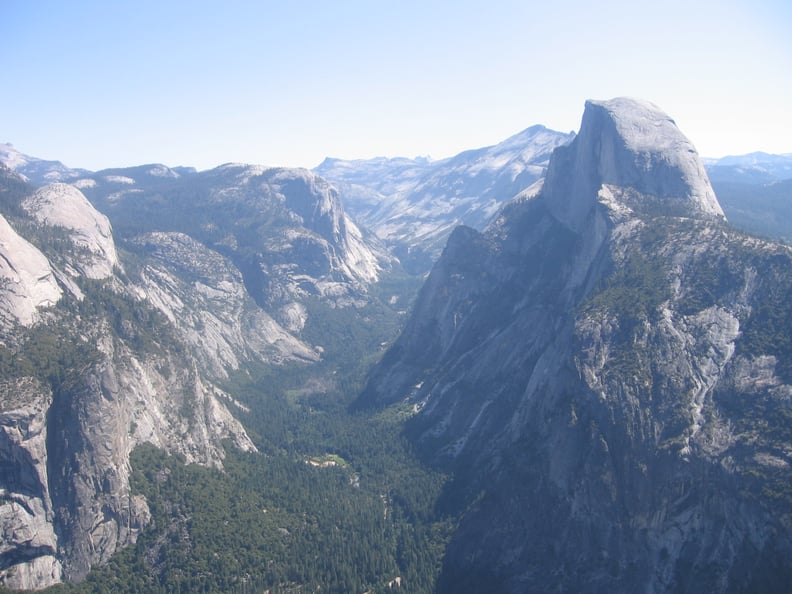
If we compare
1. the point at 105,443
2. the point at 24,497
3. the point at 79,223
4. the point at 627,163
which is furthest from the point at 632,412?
the point at 79,223

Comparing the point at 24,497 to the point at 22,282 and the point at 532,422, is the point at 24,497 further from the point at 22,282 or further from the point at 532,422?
the point at 532,422

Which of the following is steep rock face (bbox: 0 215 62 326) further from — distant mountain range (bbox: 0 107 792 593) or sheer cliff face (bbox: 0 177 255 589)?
distant mountain range (bbox: 0 107 792 593)

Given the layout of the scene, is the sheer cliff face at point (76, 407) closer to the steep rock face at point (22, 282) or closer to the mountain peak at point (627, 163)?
the steep rock face at point (22, 282)

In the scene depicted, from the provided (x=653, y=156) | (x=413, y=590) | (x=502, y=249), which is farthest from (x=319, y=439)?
(x=653, y=156)

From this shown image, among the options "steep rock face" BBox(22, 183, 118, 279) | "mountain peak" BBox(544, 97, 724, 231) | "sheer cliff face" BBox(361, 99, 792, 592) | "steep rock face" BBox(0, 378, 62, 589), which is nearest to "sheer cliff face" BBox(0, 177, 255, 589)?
"steep rock face" BBox(0, 378, 62, 589)

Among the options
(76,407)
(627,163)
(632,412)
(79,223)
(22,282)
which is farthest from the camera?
(79,223)

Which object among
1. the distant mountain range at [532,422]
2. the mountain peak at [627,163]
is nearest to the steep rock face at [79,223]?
the distant mountain range at [532,422]
